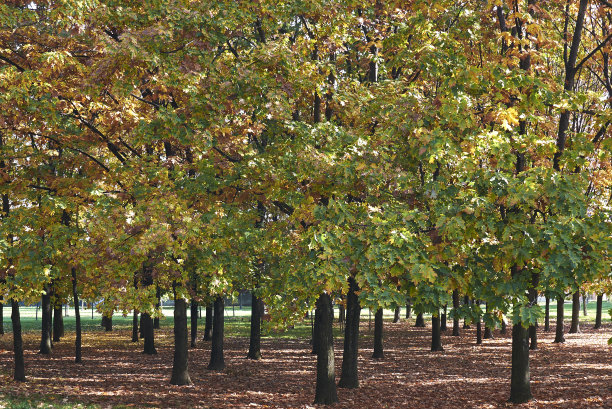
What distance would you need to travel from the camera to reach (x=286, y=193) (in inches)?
488

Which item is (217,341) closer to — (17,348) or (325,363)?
(17,348)

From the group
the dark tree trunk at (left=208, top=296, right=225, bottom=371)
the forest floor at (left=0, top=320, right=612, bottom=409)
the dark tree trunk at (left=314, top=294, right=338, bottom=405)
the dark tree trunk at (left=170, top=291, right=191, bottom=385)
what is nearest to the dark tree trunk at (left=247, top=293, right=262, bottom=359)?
the forest floor at (left=0, top=320, right=612, bottom=409)

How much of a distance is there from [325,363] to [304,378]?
197 inches

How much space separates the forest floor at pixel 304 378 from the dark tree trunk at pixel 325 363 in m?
0.35

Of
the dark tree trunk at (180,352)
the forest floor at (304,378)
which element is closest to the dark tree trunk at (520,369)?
the forest floor at (304,378)

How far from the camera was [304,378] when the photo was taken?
19.3m

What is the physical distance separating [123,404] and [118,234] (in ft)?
15.2

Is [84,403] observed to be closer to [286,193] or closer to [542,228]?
[286,193]

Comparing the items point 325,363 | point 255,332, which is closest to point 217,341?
point 255,332

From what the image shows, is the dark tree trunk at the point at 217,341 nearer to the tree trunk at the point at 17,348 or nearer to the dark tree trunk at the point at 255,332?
the dark tree trunk at the point at 255,332

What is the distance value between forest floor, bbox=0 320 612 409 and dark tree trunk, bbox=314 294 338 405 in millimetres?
352

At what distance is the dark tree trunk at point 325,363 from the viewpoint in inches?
576

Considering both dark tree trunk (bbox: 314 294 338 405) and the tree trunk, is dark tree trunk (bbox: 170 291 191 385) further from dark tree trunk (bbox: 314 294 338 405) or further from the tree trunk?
dark tree trunk (bbox: 314 294 338 405)

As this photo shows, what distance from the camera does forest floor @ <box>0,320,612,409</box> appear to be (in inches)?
572
